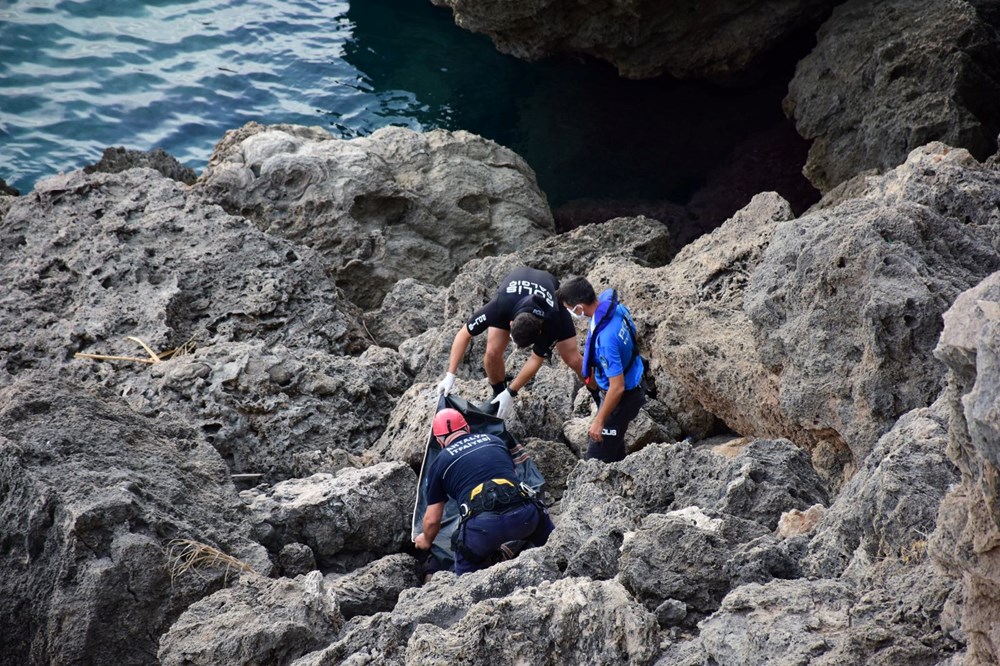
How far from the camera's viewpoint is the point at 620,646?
13.2ft

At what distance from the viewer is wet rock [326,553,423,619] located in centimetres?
585

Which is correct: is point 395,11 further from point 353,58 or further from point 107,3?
point 107,3

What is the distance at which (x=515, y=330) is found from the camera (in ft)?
26.3

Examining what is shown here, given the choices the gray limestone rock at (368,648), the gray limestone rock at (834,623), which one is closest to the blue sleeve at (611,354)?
the gray limestone rock at (368,648)

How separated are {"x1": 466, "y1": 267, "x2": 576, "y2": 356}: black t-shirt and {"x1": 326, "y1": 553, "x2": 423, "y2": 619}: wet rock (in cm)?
240

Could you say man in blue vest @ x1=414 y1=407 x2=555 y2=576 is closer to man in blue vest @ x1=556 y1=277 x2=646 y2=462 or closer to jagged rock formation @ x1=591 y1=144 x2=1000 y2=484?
man in blue vest @ x1=556 y1=277 x2=646 y2=462

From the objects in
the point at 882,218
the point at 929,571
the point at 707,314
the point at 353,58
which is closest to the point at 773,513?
the point at 929,571

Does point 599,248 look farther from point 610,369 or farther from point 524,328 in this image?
point 610,369

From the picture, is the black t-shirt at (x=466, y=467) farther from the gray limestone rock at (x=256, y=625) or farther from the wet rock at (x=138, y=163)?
the wet rock at (x=138, y=163)

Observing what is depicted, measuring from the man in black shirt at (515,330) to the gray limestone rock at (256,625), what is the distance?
2989 mm

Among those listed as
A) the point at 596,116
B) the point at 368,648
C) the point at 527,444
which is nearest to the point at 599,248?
the point at 527,444

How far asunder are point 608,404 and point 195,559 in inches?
127

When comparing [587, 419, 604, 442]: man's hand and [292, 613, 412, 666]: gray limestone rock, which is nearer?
[292, 613, 412, 666]: gray limestone rock

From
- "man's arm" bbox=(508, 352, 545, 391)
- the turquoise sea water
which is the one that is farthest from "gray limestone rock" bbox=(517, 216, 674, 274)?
the turquoise sea water
